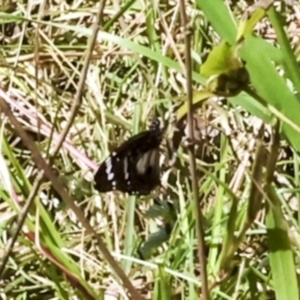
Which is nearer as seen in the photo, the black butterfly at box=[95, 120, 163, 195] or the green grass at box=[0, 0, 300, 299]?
the green grass at box=[0, 0, 300, 299]

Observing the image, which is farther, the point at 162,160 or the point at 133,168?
the point at 162,160

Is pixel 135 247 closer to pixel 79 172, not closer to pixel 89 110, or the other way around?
pixel 79 172

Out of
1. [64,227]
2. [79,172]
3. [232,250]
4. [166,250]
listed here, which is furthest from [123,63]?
[232,250]

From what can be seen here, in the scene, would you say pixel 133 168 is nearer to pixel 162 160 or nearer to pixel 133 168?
pixel 133 168

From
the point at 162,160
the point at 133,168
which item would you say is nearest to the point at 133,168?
the point at 133,168
